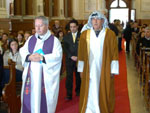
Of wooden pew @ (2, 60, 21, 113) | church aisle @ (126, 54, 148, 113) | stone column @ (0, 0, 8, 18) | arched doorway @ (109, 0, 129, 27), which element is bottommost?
church aisle @ (126, 54, 148, 113)

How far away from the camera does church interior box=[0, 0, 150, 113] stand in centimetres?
573

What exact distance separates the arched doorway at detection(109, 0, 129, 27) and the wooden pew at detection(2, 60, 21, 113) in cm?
2208

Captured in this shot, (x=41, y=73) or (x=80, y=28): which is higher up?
(x=80, y=28)

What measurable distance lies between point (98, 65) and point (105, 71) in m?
0.16

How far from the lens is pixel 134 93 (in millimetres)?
7219

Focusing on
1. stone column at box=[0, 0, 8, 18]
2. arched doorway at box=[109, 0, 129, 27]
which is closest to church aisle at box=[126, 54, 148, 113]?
stone column at box=[0, 0, 8, 18]

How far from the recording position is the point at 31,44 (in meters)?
4.59

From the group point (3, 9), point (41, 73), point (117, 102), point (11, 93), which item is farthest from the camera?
point (3, 9)

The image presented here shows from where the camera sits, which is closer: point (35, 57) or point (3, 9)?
point (35, 57)

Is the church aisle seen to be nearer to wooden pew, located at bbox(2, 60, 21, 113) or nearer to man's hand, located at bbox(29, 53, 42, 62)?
wooden pew, located at bbox(2, 60, 21, 113)

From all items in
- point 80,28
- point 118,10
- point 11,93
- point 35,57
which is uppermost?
point 118,10

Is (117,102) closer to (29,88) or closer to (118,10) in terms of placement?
(29,88)

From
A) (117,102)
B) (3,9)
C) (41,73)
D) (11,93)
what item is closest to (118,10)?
(3,9)

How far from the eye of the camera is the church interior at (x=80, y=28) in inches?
226
